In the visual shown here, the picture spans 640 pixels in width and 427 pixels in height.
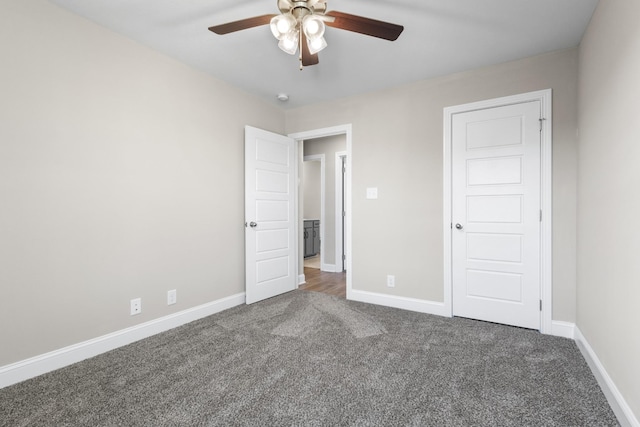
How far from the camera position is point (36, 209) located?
6.34ft

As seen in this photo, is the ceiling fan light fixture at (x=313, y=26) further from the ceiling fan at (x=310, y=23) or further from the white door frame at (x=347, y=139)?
the white door frame at (x=347, y=139)

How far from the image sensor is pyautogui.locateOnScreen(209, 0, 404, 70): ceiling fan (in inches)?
65.1

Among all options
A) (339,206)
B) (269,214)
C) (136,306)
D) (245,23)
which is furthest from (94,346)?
(339,206)

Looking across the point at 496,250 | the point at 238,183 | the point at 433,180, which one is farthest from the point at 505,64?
the point at 238,183

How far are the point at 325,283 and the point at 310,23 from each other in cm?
348

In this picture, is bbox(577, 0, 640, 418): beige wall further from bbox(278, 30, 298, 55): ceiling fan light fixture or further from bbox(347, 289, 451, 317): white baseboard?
bbox(278, 30, 298, 55): ceiling fan light fixture

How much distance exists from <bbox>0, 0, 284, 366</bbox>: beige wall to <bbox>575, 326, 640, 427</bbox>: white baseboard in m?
3.03

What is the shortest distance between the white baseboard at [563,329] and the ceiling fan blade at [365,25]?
2.60 meters

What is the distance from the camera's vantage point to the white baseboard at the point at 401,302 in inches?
120

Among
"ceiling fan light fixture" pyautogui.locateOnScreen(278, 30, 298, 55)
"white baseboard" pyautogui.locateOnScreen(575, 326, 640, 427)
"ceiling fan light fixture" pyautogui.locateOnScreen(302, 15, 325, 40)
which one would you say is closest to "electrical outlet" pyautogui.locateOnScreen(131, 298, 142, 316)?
"ceiling fan light fixture" pyautogui.locateOnScreen(278, 30, 298, 55)

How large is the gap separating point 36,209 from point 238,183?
175 centimetres

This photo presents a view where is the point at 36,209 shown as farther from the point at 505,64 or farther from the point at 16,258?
the point at 505,64

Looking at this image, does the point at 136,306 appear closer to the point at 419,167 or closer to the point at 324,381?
the point at 324,381

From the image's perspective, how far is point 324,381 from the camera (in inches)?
72.7
